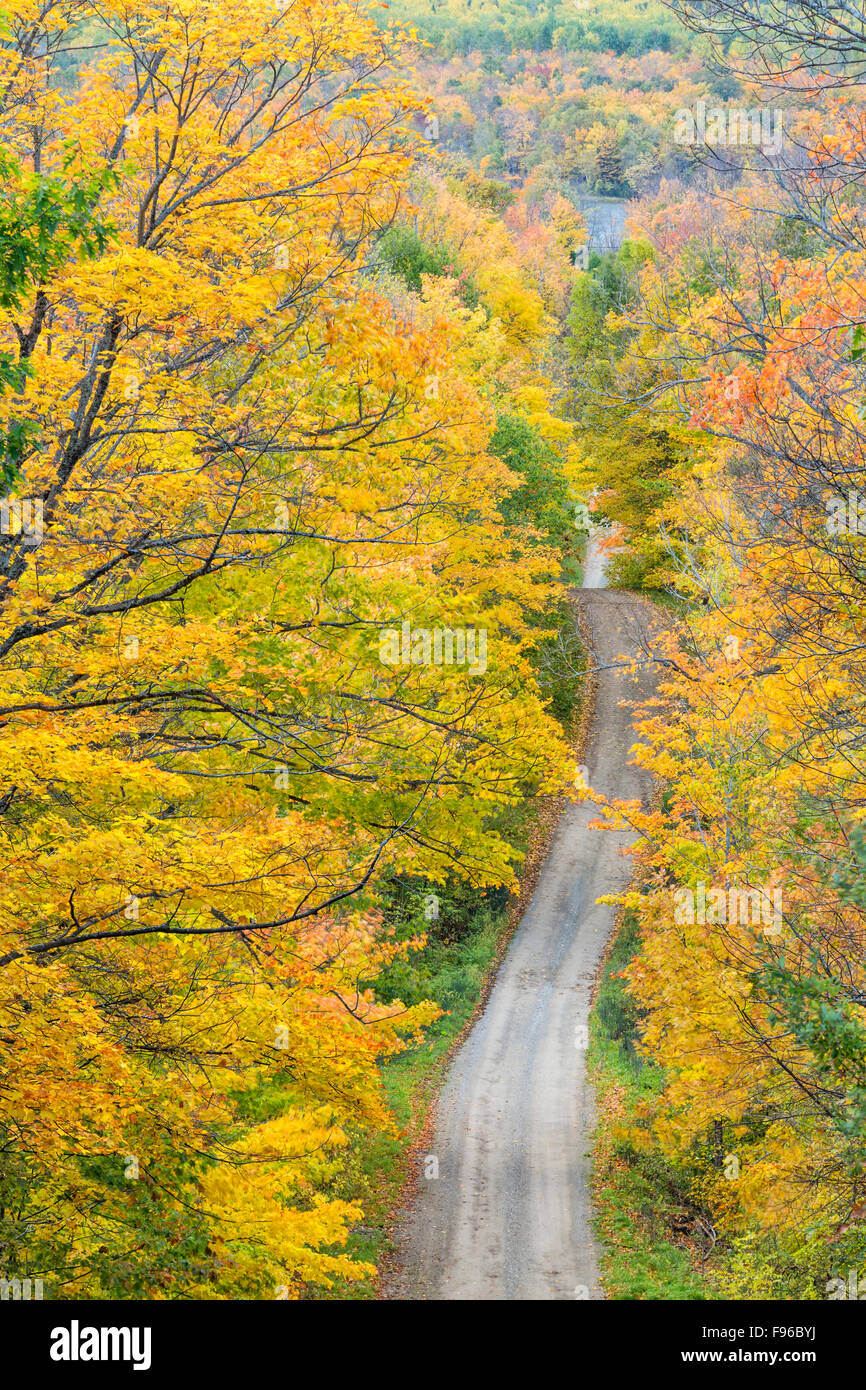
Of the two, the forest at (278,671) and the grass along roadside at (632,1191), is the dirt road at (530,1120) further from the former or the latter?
the forest at (278,671)

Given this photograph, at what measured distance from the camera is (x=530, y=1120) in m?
20.8

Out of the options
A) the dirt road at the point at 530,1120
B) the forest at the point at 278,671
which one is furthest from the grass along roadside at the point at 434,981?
the forest at the point at 278,671

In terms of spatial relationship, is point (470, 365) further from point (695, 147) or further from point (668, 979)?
point (695, 147)

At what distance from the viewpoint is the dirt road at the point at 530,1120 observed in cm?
1577

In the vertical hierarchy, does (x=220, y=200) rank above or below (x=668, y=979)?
above

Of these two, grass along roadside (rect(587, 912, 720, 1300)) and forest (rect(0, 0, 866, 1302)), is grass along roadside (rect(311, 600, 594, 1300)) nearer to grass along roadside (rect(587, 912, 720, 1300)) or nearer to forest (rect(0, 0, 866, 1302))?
forest (rect(0, 0, 866, 1302))

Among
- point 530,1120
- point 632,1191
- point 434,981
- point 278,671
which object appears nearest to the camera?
point 278,671

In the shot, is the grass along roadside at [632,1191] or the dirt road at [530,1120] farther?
the dirt road at [530,1120]

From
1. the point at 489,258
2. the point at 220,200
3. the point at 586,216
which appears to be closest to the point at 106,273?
the point at 220,200

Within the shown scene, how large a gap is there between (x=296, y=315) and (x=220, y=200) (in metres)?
1.37

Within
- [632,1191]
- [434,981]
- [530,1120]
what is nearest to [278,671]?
[632,1191]

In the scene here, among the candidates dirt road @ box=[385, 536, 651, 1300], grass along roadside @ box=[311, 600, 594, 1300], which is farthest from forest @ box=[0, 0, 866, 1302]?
grass along roadside @ box=[311, 600, 594, 1300]

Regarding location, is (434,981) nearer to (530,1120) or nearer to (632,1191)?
(530,1120)

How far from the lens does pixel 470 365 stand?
35750mm
